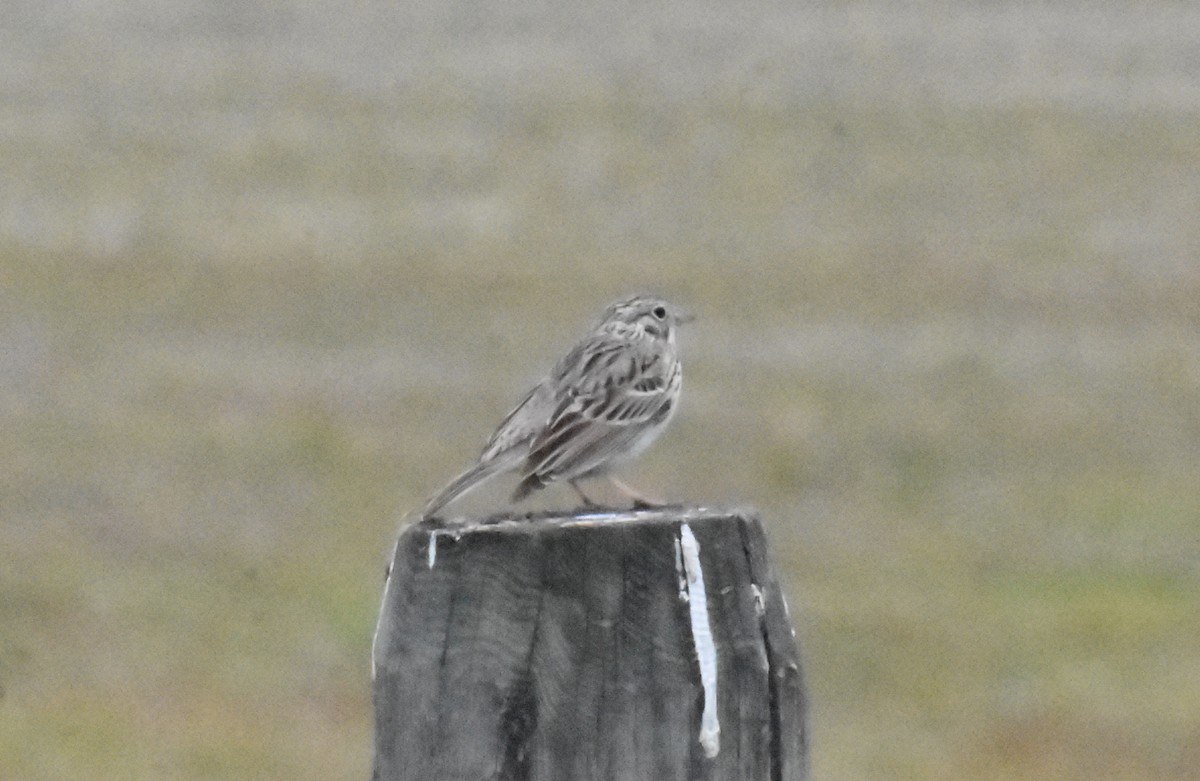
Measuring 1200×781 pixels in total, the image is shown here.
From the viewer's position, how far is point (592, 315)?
78.4 ft

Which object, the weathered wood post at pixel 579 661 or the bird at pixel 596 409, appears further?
the bird at pixel 596 409

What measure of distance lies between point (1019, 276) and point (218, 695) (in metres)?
14.2

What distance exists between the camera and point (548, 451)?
8.60m

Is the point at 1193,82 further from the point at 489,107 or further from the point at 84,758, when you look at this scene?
the point at 84,758

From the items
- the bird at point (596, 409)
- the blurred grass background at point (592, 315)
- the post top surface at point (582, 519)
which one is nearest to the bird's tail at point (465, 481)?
the bird at point (596, 409)

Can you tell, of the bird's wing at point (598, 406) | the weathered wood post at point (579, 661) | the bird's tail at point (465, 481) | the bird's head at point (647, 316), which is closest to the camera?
the weathered wood post at point (579, 661)

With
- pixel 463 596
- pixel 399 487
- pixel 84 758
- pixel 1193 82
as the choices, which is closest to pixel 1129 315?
pixel 399 487

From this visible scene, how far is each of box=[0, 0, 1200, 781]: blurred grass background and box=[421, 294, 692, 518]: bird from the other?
359 cm

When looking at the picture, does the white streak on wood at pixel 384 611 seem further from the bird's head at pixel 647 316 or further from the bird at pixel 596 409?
the bird's head at pixel 647 316

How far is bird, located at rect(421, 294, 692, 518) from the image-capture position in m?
8.50

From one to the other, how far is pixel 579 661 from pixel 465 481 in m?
2.61

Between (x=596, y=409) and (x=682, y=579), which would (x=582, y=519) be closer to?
(x=682, y=579)

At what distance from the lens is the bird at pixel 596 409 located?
8500mm

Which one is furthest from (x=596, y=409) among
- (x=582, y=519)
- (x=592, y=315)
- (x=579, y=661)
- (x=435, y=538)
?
(x=592, y=315)
